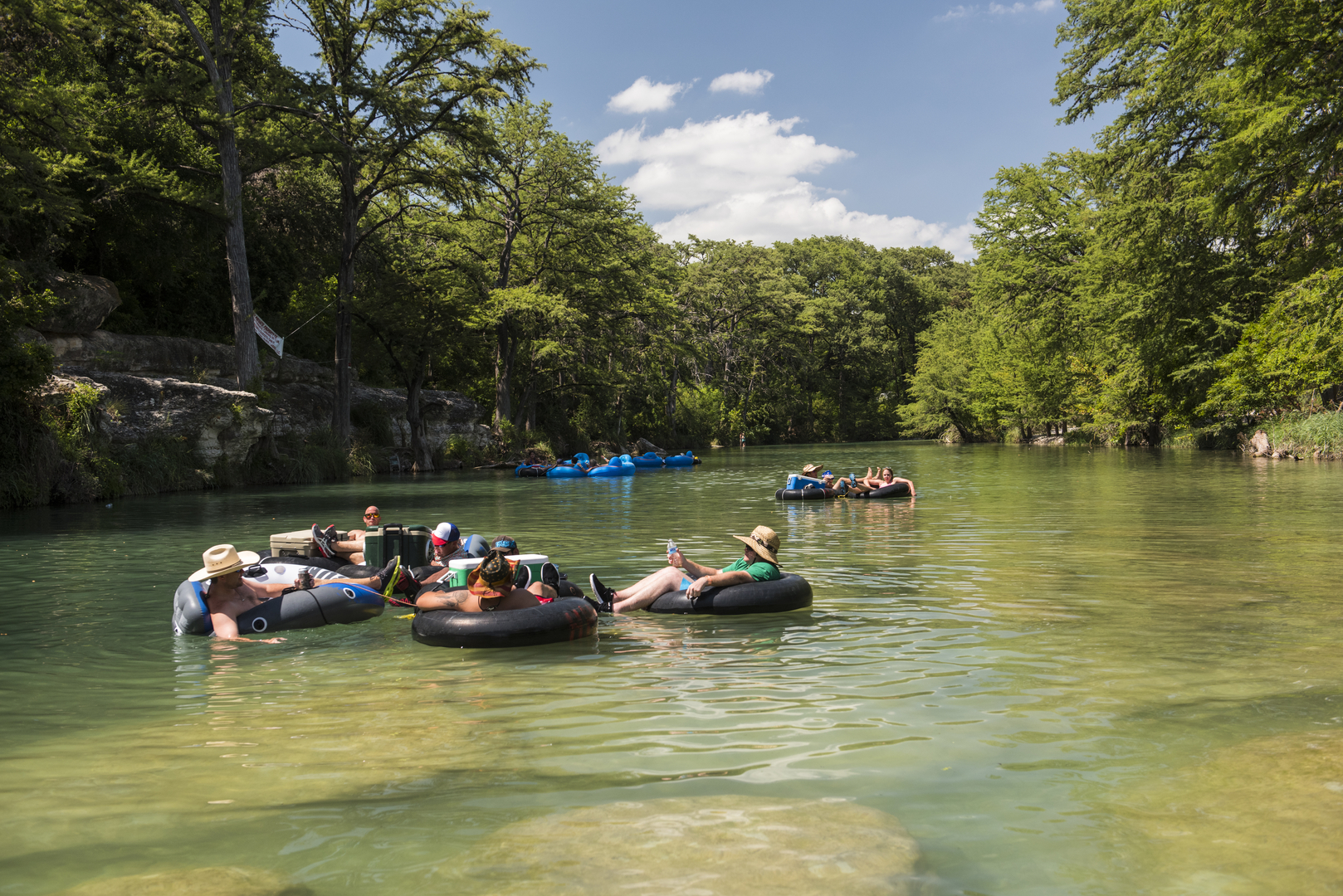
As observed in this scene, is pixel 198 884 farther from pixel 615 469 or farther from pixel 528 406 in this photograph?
pixel 528 406

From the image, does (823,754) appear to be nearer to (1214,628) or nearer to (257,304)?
(1214,628)

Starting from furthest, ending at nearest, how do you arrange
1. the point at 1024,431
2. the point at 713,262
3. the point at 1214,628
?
1. the point at 713,262
2. the point at 1024,431
3. the point at 1214,628

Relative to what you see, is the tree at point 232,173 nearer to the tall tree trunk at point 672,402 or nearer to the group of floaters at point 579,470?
the group of floaters at point 579,470

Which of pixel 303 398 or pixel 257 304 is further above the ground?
pixel 257 304

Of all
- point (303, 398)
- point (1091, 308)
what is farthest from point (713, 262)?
point (303, 398)

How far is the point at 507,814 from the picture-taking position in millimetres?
4055

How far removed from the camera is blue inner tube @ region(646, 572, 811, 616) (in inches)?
336

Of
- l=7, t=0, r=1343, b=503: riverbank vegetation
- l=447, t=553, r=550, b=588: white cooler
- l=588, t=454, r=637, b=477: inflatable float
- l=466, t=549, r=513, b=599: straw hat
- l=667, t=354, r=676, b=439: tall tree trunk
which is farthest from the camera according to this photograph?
l=667, t=354, r=676, b=439: tall tree trunk

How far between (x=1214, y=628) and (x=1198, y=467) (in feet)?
70.9

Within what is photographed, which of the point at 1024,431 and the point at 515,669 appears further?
the point at 1024,431

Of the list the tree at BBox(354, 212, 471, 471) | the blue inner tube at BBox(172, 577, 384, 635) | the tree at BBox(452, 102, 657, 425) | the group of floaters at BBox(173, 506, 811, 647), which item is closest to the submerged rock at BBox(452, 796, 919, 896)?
the group of floaters at BBox(173, 506, 811, 647)

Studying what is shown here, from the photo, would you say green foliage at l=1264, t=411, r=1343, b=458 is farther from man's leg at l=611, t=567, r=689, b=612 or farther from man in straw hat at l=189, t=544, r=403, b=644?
man in straw hat at l=189, t=544, r=403, b=644

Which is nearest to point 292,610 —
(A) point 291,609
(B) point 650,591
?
(A) point 291,609

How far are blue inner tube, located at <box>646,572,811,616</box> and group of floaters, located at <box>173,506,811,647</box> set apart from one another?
1cm
